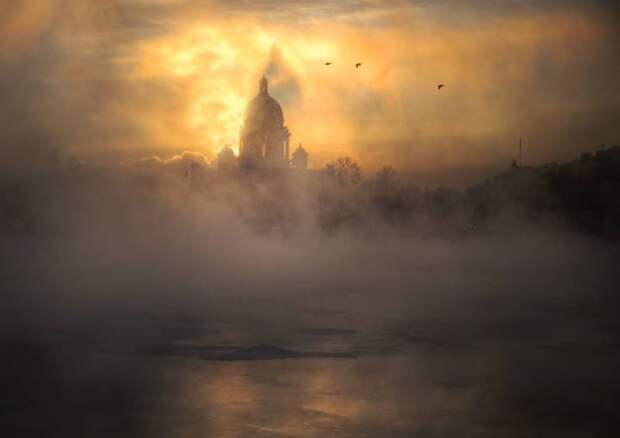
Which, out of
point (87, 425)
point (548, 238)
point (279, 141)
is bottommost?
point (87, 425)

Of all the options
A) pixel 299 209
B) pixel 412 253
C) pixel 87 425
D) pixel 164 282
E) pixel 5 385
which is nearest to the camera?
pixel 87 425

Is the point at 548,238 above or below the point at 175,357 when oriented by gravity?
above

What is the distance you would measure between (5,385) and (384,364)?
15.4 meters

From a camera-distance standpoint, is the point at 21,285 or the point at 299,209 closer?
the point at 21,285

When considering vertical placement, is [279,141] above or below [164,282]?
above

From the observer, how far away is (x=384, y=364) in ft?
146

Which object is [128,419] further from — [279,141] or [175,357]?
[279,141]

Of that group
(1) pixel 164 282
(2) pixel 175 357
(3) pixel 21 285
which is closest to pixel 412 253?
(1) pixel 164 282

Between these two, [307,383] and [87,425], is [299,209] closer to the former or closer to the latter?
[307,383]

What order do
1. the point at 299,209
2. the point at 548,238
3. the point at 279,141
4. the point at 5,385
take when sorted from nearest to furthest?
the point at 5,385
the point at 548,238
the point at 299,209
the point at 279,141

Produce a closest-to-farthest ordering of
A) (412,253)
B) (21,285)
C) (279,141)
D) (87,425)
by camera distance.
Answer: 1. (87,425)
2. (21,285)
3. (412,253)
4. (279,141)

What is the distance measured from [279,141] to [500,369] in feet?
276

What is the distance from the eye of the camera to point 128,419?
3453cm

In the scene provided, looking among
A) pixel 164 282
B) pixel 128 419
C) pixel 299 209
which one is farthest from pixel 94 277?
pixel 128 419
